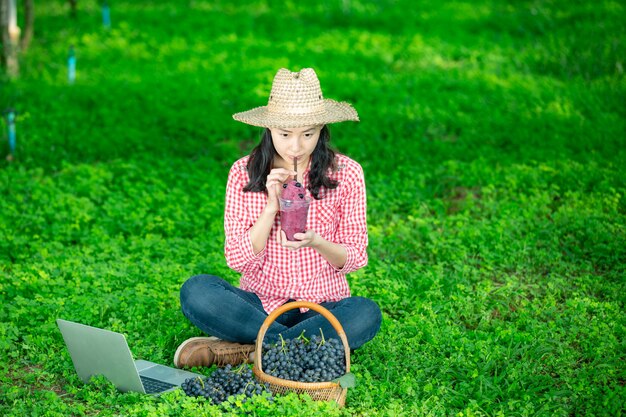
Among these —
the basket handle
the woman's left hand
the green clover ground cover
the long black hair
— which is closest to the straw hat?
the long black hair

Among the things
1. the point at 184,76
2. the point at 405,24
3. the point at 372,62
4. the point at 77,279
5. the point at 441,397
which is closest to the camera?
the point at 441,397

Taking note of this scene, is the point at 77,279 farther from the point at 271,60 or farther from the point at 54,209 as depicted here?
the point at 271,60

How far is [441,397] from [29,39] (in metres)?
8.62

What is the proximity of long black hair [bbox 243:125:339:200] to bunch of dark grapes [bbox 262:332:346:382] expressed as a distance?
33.1 inches

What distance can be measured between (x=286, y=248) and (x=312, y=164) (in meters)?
0.48

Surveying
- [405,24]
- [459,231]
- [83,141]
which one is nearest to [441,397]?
[459,231]

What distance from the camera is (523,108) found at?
939cm

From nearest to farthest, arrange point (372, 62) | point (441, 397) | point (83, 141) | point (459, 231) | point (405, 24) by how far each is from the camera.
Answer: point (441, 397) < point (459, 231) < point (83, 141) < point (372, 62) < point (405, 24)

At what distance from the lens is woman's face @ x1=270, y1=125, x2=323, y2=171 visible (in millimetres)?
4375

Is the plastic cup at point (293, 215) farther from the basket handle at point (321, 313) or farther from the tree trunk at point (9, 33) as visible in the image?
the tree trunk at point (9, 33)

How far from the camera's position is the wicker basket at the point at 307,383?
4070 mm

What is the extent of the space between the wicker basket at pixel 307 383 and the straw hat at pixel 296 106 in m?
0.90

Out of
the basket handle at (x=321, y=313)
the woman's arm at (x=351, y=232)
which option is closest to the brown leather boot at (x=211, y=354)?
the basket handle at (x=321, y=313)

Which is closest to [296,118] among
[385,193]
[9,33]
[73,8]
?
[385,193]
